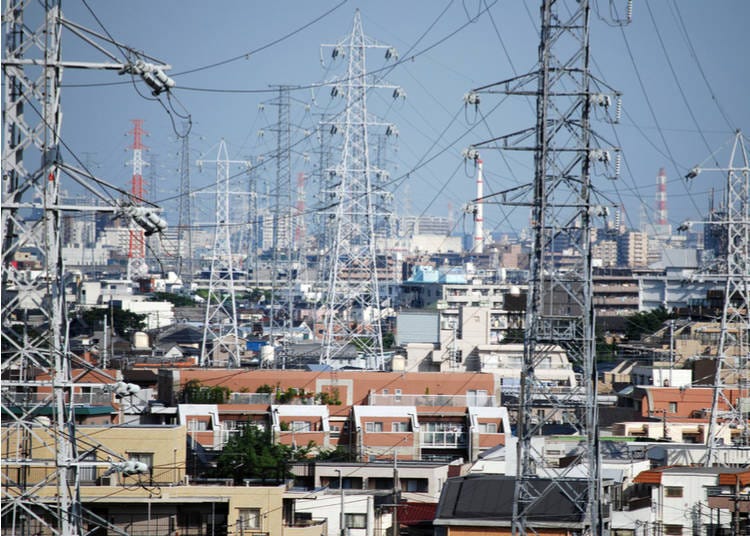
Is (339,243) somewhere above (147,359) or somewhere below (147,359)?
above

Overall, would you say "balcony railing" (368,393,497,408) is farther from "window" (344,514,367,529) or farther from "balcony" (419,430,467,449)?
"window" (344,514,367,529)

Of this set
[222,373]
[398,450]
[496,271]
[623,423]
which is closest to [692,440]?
[623,423]

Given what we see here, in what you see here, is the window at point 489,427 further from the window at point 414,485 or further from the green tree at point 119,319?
the green tree at point 119,319

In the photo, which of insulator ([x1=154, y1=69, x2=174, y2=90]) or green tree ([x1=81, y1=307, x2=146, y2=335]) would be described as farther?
green tree ([x1=81, y1=307, x2=146, y2=335])

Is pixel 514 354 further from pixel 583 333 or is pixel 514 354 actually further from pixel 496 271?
pixel 496 271

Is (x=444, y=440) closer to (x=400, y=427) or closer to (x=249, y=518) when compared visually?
(x=400, y=427)

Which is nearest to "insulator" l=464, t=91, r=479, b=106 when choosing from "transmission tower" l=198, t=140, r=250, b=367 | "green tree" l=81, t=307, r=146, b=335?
"transmission tower" l=198, t=140, r=250, b=367

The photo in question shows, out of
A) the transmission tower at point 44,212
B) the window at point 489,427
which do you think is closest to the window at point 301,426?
the window at point 489,427
